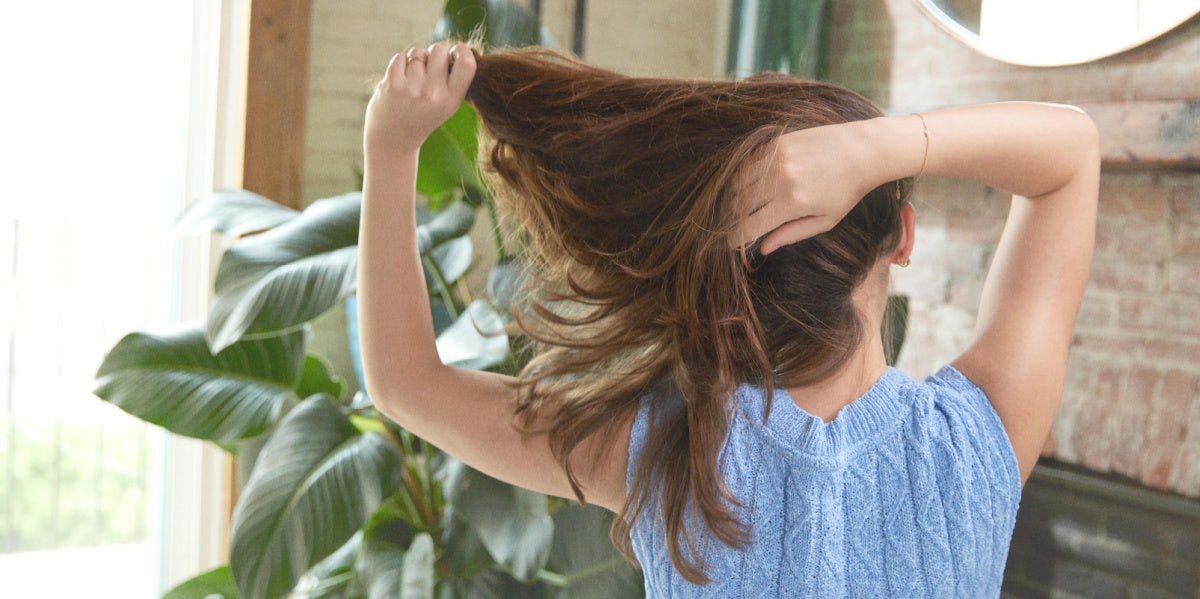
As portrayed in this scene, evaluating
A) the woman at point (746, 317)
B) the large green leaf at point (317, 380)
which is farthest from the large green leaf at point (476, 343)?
the woman at point (746, 317)

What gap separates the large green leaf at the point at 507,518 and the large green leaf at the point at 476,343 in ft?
0.58

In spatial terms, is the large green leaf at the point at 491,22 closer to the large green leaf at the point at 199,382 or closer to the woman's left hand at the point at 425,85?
the large green leaf at the point at 199,382

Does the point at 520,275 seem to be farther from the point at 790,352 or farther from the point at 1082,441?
the point at 1082,441

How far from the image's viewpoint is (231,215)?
171 centimetres

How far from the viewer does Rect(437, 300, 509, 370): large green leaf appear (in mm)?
1435

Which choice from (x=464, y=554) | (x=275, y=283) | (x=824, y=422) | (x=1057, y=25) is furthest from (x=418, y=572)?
(x=1057, y=25)

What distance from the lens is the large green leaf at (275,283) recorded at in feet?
4.38

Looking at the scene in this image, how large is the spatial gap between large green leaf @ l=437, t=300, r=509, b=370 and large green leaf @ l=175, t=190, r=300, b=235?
Result: 1.23ft

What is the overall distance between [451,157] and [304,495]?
2.28 feet

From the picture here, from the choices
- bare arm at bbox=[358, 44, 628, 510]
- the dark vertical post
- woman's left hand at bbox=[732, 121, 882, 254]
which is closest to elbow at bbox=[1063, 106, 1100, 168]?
woman's left hand at bbox=[732, 121, 882, 254]

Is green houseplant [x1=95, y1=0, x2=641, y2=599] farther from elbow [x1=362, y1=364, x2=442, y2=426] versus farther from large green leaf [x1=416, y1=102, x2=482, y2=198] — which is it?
elbow [x1=362, y1=364, x2=442, y2=426]

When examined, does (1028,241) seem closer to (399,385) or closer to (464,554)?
(399,385)

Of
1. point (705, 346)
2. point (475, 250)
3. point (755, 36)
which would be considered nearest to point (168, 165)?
point (475, 250)

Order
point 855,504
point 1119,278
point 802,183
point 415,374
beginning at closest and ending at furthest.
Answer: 1. point 802,183
2. point 855,504
3. point 415,374
4. point 1119,278
